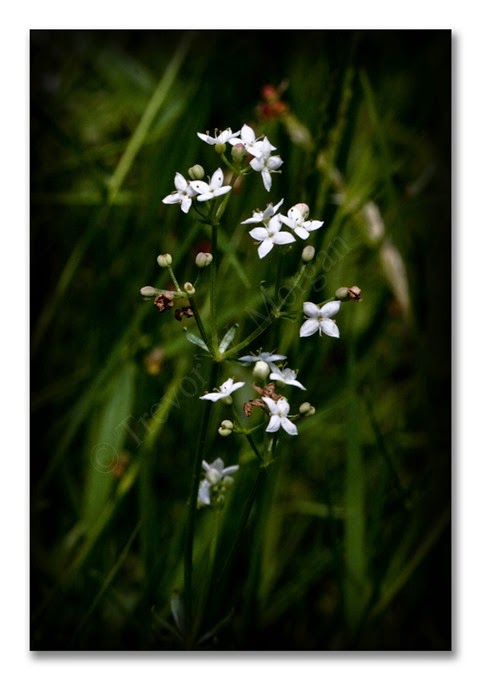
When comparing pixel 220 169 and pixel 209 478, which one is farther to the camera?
pixel 209 478

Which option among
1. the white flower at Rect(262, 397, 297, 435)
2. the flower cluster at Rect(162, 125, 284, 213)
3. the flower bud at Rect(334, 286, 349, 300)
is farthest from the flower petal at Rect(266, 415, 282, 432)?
the flower cluster at Rect(162, 125, 284, 213)

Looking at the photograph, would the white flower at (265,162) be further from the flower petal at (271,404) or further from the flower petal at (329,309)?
the flower petal at (271,404)

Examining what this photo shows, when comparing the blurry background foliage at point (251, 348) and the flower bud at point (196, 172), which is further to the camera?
the blurry background foliage at point (251, 348)

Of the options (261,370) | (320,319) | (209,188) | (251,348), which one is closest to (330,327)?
(320,319)

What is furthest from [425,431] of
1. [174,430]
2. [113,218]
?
[113,218]

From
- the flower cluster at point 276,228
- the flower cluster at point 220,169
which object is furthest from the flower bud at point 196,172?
the flower cluster at point 276,228

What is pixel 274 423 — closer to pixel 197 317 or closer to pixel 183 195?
pixel 197 317
